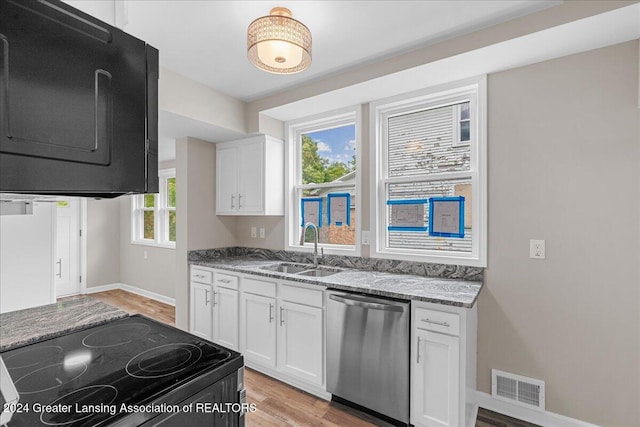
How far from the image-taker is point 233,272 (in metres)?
3.02

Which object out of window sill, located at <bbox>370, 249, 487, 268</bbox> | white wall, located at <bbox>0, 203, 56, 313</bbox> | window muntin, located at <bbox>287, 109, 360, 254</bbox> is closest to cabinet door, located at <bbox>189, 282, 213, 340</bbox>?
window muntin, located at <bbox>287, 109, 360, 254</bbox>

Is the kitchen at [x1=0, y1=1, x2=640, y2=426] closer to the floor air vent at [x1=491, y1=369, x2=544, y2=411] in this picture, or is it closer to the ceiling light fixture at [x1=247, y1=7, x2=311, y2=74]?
the floor air vent at [x1=491, y1=369, x2=544, y2=411]

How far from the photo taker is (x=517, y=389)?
2240 mm

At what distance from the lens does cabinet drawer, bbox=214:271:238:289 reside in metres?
3.02

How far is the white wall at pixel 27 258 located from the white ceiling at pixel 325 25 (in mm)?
1520

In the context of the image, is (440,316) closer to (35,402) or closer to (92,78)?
(35,402)

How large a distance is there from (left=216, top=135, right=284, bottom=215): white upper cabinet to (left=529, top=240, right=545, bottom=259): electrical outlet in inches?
92.2

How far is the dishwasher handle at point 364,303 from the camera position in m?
2.08

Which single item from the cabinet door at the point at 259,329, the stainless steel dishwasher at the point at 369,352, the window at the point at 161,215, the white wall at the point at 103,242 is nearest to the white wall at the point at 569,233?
the stainless steel dishwasher at the point at 369,352

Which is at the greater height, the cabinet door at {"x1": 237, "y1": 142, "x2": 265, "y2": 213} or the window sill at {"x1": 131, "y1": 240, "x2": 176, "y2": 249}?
the cabinet door at {"x1": 237, "y1": 142, "x2": 265, "y2": 213}

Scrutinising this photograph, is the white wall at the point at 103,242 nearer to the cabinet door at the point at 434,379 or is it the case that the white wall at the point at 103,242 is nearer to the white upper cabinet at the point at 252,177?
the white upper cabinet at the point at 252,177

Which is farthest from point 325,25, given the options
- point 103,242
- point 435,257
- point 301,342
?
point 103,242

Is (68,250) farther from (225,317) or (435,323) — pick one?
(435,323)

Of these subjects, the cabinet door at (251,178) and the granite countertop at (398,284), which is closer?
the granite countertop at (398,284)
